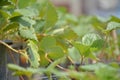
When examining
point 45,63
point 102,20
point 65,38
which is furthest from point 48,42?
point 102,20

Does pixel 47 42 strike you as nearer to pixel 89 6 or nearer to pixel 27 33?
pixel 27 33

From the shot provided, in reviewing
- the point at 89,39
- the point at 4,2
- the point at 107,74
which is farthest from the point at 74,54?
the point at 107,74

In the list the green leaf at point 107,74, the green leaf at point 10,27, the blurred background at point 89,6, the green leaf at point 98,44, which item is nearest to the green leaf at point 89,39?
the green leaf at point 98,44

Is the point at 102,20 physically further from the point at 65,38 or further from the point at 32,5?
the point at 32,5

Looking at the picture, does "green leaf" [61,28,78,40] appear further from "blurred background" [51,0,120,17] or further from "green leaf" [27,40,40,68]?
"blurred background" [51,0,120,17]

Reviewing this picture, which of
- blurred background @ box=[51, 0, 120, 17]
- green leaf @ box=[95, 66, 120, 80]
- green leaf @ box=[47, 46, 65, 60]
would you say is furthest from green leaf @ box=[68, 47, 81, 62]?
blurred background @ box=[51, 0, 120, 17]

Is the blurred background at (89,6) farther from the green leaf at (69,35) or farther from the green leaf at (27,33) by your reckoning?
the green leaf at (27,33)
